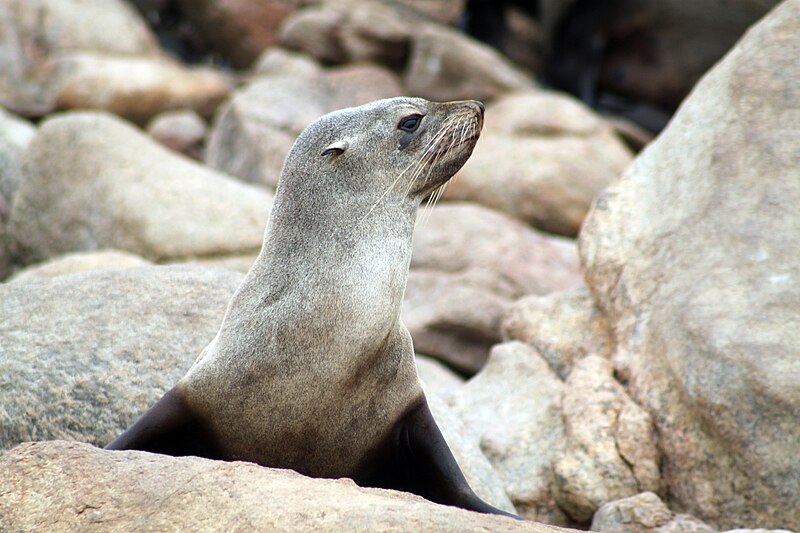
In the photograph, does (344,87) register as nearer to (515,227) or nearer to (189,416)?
(515,227)

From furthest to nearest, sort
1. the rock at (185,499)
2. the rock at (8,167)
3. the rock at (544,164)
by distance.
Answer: the rock at (544,164) < the rock at (8,167) < the rock at (185,499)

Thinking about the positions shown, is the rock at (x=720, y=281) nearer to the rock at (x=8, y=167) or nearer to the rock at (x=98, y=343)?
the rock at (x=98, y=343)

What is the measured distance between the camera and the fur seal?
15.6 ft

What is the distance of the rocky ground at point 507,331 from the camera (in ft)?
12.8

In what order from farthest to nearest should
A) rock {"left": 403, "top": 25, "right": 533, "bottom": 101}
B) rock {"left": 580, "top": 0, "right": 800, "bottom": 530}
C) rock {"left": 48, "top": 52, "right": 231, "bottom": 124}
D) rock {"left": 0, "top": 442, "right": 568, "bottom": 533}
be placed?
rock {"left": 48, "top": 52, "right": 231, "bottom": 124} → rock {"left": 403, "top": 25, "right": 533, "bottom": 101} → rock {"left": 580, "top": 0, "right": 800, "bottom": 530} → rock {"left": 0, "top": 442, "right": 568, "bottom": 533}

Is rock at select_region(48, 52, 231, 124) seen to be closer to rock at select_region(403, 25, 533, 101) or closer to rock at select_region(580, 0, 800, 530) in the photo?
rock at select_region(403, 25, 533, 101)

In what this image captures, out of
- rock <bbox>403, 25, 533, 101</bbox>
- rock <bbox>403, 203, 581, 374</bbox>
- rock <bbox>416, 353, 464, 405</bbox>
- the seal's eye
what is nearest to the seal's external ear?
the seal's eye

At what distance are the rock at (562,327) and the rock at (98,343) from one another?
206 cm

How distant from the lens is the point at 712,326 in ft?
19.0

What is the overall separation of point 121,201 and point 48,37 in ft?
31.6

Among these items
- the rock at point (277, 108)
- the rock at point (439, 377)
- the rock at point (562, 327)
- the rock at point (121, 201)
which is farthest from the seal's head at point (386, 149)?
the rock at point (277, 108)

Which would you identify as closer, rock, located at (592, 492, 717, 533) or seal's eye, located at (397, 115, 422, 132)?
rock, located at (592, 492, 717, 533)

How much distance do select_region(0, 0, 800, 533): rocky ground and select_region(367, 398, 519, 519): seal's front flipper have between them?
83 cm

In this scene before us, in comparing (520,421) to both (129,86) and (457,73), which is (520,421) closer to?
(457,73)
